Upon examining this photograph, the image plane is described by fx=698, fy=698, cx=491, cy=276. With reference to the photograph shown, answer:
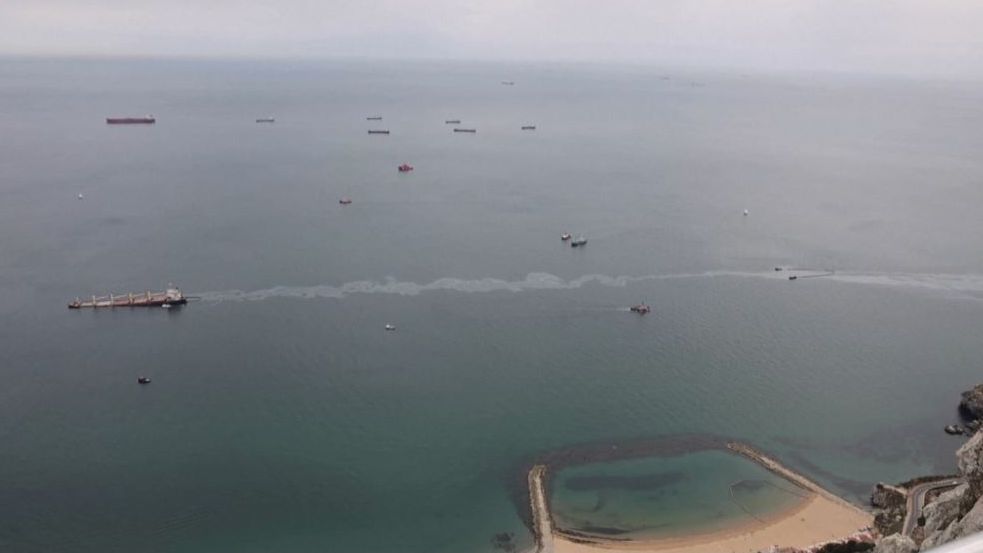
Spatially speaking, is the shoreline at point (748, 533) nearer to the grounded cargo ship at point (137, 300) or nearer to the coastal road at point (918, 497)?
the coastal road at point (918, 497)

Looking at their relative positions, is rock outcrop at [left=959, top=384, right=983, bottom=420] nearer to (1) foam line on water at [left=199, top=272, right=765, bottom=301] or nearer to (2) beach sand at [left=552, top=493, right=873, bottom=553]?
(2) beach sand at [left=552, top=493, right=873, bottom=553]

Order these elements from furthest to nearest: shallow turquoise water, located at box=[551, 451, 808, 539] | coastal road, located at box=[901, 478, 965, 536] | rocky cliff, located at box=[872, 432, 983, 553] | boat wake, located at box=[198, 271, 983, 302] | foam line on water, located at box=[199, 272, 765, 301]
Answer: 1. boat wake, located at box=[198, 271, 983, 302]
2. foam line on water, located at box=[199, 272, 765, 301]
3. shallow turquoise water, located at box=[551, 451, 808, 539]
4. coastal road, located at box=[901, 478, 965, 536]
5. rocky cliff, located at box=[872, 432, 983, 553]

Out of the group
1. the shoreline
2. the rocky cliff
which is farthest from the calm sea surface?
the rocky cliff

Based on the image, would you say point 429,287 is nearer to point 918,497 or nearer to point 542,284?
point 542,284

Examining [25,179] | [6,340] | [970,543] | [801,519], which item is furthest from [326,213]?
[970,543]

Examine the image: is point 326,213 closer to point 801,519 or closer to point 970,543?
point 801,519
